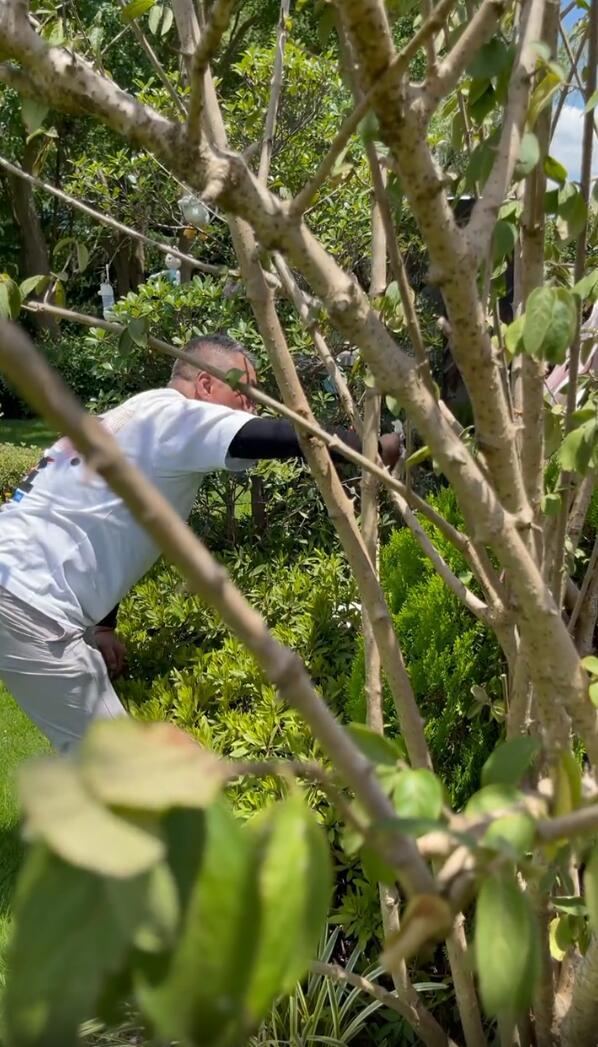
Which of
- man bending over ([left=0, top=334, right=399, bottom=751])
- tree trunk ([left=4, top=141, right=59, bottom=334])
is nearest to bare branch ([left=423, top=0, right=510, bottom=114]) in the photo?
man bending over ([left=0, top=334, right=399, bottom=751])

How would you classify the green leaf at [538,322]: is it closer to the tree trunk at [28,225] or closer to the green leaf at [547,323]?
the green leaf at [547,323]

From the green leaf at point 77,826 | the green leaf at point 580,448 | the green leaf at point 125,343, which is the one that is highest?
→ the green leaf at point 125,343

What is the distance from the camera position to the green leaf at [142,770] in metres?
0.41

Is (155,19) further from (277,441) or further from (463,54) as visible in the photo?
(463,54)

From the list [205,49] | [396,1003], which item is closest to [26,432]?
[396,1003]

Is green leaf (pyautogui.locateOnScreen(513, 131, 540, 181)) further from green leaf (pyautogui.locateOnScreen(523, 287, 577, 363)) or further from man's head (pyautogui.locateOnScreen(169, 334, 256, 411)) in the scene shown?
man's head (pyautogui.locateOnScreen(169, 334, 256, 411))

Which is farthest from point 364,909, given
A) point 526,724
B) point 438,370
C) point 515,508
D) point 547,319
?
point 438,370

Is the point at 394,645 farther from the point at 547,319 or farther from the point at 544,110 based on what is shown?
the point at 544,110

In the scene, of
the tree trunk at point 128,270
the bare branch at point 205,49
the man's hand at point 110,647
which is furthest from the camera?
the tree trunk at point 128,270

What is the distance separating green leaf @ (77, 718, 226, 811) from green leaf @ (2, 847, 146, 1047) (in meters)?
0.04

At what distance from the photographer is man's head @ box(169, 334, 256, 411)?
10.5ft

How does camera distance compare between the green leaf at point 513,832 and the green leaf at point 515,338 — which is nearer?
the green leaf at point 513,832

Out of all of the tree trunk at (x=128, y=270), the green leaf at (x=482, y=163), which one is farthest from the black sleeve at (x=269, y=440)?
the tree trunk at (x=128, y=270)

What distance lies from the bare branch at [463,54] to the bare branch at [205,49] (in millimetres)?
271
